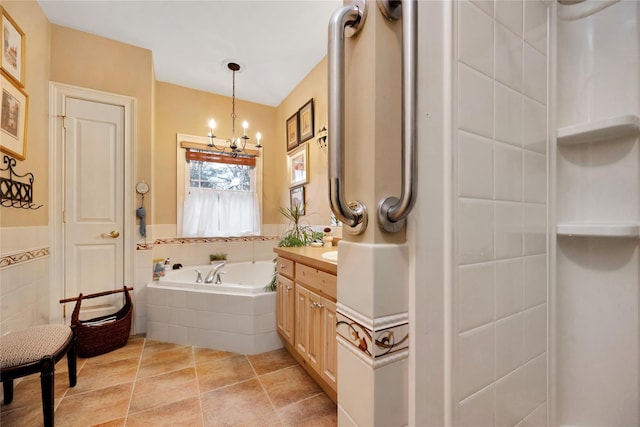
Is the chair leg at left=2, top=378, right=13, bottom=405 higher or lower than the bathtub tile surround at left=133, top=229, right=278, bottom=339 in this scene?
lower

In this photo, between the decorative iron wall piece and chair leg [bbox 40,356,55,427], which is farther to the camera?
the decorative iron wall piece

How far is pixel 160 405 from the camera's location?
59.6 inches

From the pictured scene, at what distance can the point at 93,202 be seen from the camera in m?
2.34

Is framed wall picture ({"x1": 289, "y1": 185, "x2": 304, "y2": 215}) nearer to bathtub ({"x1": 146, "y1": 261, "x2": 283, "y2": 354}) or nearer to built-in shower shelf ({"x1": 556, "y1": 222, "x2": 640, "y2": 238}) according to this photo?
bathtub ({"x1": 146, "y1": 261, "x2": 283, "y2": 354})

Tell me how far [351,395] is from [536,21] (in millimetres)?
1062

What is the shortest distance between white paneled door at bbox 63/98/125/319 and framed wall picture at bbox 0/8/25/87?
0.53 meters

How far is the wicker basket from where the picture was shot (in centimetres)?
201

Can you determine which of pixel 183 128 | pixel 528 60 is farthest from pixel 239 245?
pixel 528 60

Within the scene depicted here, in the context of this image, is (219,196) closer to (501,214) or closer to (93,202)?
(93,202)

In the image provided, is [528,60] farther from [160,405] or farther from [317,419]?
[160,405]

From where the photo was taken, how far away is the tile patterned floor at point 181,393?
141 centimetres

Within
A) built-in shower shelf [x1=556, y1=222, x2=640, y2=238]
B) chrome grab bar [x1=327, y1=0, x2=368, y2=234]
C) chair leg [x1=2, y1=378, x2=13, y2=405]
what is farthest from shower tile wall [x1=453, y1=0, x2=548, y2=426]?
chair leg [x1=2, y1=378, x2=13, y2=405]

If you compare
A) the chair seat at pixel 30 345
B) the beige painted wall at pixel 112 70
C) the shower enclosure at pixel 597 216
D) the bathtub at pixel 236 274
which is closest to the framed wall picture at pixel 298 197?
the bathtub at pixel 236 274

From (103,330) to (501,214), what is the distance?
276 cm
